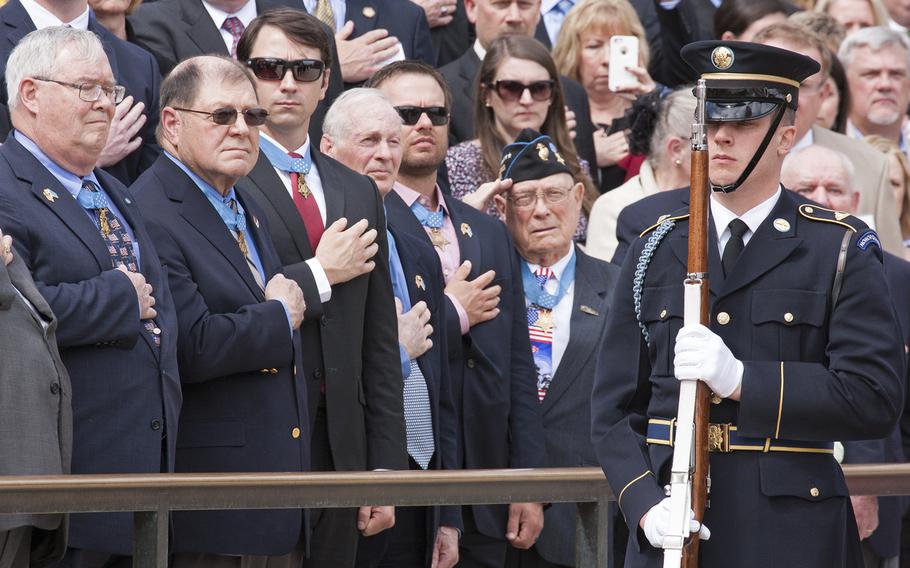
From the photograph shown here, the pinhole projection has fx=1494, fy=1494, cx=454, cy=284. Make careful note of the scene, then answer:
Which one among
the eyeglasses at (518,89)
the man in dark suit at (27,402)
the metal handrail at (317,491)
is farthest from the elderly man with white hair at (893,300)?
the man in dark suit at (27,402)

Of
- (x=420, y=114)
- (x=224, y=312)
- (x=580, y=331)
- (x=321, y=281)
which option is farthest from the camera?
(x=420, y=114)

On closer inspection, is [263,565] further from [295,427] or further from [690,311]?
[690,311]

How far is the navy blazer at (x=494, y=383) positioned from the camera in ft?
19.6

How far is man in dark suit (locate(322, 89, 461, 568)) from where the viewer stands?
18.3ft

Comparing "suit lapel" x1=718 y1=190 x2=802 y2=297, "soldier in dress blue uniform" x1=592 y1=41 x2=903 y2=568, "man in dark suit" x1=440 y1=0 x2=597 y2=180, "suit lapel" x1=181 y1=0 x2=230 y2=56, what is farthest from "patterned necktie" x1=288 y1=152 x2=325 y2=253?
"man in dark suit" x1=440 y1=0 x2=597 y2=180

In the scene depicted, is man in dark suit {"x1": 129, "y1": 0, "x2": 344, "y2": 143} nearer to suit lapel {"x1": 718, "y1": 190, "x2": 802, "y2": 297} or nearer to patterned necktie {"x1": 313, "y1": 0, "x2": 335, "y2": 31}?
patterned necktie {"x1": 313, "y1": 0, "x2": 335, "y2": 31}

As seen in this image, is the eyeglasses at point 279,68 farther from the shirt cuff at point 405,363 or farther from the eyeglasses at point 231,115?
the shirt cuff at point 405,363

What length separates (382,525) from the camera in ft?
17.1

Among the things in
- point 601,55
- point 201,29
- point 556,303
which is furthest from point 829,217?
point 601,55

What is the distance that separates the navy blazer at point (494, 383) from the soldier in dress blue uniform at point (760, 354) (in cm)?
196

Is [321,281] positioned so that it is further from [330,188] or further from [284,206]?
[330,188]

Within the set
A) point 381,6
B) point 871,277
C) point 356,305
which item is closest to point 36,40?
point 356,305

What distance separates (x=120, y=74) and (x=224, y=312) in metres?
1.52

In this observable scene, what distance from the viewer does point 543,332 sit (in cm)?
637
